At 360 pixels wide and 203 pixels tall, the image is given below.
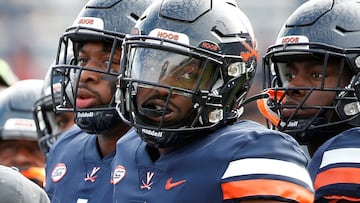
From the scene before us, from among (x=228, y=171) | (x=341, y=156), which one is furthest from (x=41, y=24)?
(x=228, y=171)

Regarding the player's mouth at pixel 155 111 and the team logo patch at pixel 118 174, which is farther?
the team logo patch at pixel 118 174

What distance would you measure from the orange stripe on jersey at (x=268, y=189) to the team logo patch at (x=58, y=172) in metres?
1.16

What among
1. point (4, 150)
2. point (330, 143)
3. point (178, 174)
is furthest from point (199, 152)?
point (4, 150)

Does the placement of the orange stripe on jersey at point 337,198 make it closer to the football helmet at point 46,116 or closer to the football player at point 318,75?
the football player at point 318,75

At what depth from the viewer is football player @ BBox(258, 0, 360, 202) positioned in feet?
11.9

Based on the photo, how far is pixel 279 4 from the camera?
1073 cm

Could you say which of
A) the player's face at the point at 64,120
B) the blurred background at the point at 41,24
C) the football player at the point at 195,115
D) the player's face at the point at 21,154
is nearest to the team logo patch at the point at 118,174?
the football player at the point at 195,115

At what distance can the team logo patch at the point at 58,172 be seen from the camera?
3.97 metres

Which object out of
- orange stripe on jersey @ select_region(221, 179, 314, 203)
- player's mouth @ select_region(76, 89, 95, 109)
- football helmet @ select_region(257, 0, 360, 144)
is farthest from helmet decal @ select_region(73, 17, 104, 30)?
orange stripe on jersey @ select_region(221, 179, 314, 203)

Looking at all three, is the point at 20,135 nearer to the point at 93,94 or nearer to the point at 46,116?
the point at 46,116

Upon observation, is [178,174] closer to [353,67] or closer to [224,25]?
[224,25]

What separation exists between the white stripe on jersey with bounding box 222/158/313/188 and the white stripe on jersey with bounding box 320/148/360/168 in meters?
0.42

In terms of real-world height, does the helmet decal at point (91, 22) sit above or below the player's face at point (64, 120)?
above

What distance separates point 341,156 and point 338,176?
0.09 metres
